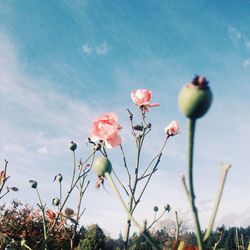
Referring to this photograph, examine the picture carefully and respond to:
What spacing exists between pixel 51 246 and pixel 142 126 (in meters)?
15.0

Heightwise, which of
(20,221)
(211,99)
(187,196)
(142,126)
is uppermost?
(20,221)

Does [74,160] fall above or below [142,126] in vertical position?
below

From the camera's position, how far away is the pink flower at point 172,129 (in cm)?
318

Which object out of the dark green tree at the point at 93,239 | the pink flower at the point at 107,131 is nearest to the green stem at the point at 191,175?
the pink flower at the point at 107,131

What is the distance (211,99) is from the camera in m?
0.64

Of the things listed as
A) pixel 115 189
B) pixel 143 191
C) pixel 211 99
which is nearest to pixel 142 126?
pixel 143 191

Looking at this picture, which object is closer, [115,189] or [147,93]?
[115,189]

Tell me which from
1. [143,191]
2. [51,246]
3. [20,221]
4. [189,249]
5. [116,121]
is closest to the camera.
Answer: [189,249]

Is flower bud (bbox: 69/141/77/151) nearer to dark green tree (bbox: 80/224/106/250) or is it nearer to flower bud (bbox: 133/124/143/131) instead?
flower bud (bbox: 133/124/143/131)

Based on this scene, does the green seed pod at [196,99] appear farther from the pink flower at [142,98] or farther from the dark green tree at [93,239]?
the dark green tree at [93,239]

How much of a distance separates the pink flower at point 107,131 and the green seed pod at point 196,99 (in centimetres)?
90

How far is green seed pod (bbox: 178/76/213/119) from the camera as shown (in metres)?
0.63

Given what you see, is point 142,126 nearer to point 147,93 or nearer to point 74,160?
point 147,93

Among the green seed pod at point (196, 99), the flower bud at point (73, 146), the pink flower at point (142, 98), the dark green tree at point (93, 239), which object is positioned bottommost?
the green seed pod at point (196, 99)
